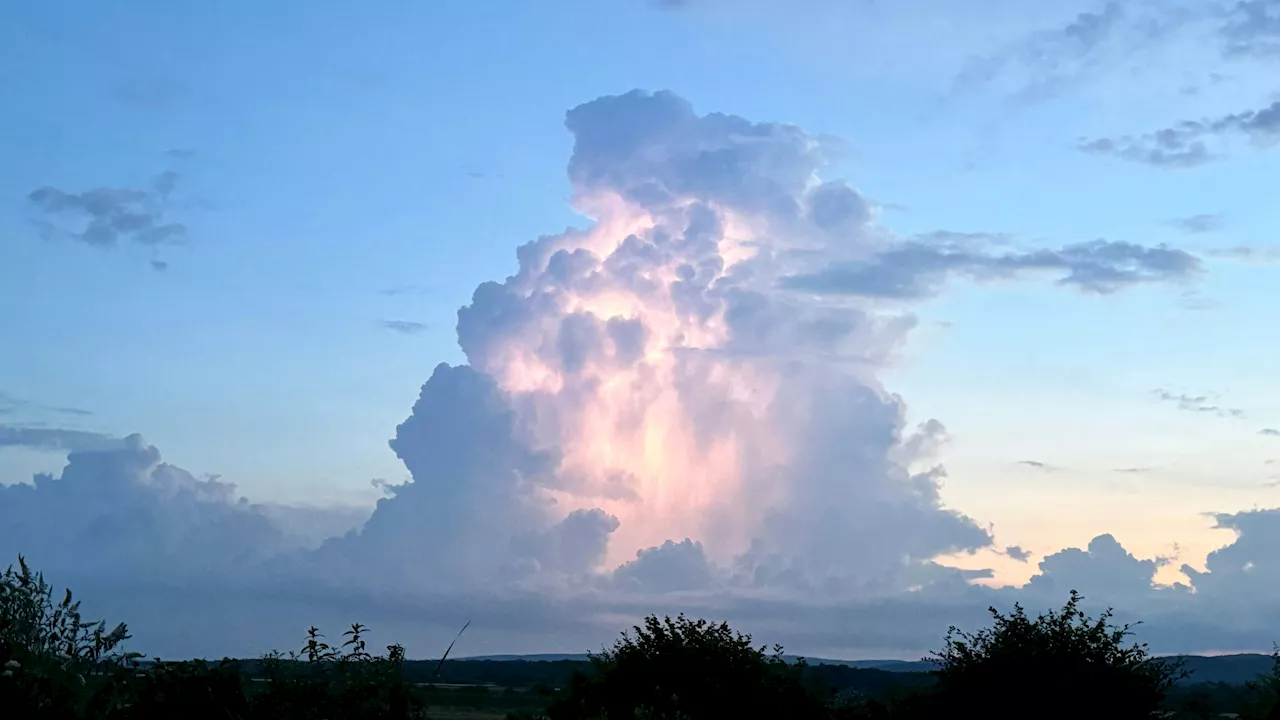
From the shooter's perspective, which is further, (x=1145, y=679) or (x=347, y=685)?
(x=1145, y=679)

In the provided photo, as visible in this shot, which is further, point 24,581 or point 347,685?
point 347,685

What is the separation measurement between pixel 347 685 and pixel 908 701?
1032 inches

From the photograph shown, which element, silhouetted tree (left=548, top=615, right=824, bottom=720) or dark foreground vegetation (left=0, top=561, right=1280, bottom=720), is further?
silhouetted tree (left=548, top=615, right=824, bottom=720)

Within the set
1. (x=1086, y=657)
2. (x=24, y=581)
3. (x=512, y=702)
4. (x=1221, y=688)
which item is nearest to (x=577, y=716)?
→ (x=1086, y=657)

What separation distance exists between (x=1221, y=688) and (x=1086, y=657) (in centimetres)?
15815

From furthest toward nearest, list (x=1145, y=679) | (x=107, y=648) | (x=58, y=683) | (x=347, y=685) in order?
(x=1145, y=679) → (x=347, y=685) → (x=107, y=648) → (x=58, y=683)

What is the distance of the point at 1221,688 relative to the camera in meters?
189

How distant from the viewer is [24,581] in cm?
3366

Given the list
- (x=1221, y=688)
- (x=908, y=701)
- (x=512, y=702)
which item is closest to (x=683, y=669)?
(x=908, y=701)

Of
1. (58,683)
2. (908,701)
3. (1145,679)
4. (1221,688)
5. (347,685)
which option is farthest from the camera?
(1221,688)

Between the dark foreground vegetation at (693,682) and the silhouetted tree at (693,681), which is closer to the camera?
the dark foreground vegetation at (693,682)

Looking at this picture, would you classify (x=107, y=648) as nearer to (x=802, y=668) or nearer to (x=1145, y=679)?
(x=802, y=668)

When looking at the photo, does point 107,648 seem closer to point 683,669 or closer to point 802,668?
point 683,669

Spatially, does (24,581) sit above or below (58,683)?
above
